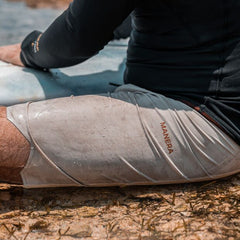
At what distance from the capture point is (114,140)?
63.1 inches

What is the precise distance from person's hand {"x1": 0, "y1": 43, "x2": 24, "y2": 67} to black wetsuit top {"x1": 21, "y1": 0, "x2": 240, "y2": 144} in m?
0.71

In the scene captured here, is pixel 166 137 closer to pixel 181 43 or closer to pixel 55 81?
pixel 181 43

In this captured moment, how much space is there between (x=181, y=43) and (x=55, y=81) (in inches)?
37.8

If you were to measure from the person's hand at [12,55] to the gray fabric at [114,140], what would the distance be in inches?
32.1

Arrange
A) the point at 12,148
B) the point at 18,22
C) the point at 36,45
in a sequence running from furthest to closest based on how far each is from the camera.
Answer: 1. the point at 18,22
2. the point at 36,45
3. the point at 12,148

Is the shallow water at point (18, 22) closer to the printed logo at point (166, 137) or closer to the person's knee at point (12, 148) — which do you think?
the person's knee at point (12, 148)

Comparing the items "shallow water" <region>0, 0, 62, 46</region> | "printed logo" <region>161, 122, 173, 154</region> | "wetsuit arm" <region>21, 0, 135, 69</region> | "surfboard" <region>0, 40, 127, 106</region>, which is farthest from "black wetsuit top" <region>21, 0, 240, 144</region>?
"shallow water" <region>0, 0, 62, 46</region>

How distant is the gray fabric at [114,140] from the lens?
1.59m

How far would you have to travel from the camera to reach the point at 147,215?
1.59 metres

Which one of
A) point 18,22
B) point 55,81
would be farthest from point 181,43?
point 18,22

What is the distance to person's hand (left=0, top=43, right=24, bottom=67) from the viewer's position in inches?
94.2

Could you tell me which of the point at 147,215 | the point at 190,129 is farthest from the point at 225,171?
the point at 147,215

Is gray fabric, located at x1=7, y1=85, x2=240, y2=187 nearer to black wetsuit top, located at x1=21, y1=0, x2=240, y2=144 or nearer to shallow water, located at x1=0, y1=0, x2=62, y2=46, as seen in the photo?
black wetsuit top, located at x1=21, y1=0, x2=240, y2=144

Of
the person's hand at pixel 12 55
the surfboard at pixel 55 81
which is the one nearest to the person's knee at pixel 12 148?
the surfboard at pixel 55 81
